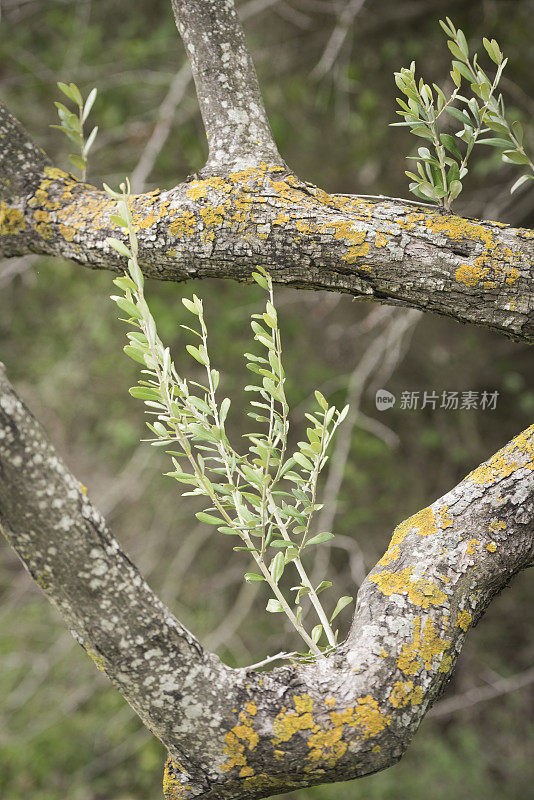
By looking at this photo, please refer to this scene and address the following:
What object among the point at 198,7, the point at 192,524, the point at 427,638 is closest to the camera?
the point at 427,638

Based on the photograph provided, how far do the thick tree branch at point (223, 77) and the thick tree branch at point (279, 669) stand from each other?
1.70ft

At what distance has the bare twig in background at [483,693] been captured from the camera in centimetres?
217

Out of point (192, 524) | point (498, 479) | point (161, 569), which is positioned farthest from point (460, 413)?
point (498, 479)

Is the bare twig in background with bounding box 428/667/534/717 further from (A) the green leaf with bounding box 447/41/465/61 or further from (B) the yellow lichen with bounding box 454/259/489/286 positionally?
(A) the green leaf with bounding box 447/41/465/61

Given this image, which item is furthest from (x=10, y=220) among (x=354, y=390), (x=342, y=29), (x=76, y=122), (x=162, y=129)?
(x=342, y=29)

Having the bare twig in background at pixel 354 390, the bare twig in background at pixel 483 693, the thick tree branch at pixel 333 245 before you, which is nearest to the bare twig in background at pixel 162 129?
the bare twig in background at pixel 354 390

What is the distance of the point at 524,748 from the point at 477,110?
2251 millimetres

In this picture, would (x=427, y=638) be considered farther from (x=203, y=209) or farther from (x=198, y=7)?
(x=198, y=7)

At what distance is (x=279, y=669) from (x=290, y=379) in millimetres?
1691

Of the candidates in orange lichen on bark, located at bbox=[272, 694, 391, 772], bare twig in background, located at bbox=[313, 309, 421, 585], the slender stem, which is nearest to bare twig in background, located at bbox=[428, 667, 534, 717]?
bare twig in background, located at bbox=[313, 309, 421, 585]

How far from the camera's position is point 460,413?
7.65 feet

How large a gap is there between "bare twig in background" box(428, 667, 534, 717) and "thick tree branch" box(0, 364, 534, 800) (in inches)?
67.3

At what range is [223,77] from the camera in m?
0.88

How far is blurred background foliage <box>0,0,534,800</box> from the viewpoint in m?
2.18
